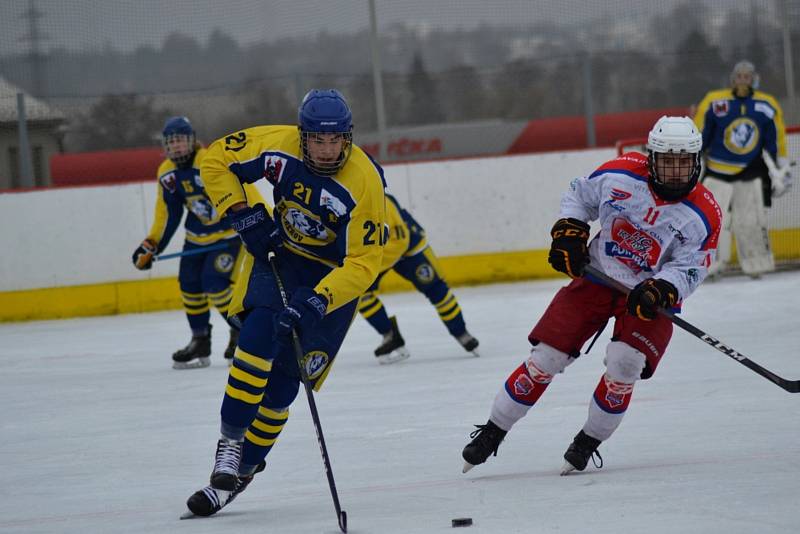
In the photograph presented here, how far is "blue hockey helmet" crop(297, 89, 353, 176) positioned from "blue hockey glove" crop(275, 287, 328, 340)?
376 millimetres

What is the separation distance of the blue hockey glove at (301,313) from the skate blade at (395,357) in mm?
3287

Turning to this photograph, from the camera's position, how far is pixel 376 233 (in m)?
3.76

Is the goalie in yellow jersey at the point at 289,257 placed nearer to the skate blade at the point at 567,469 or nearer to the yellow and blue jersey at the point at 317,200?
the yellow and blue jersey at the point at 317,200

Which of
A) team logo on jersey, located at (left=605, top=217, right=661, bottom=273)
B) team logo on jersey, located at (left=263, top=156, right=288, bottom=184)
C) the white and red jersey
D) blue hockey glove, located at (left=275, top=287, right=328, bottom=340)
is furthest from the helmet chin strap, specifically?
blue hockey glove, located at (left=275, top=287, right=328, bottom=340)

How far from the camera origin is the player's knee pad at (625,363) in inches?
155

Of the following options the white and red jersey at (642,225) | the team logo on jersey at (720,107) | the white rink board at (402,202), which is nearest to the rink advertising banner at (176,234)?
the white rink board at (402,202)

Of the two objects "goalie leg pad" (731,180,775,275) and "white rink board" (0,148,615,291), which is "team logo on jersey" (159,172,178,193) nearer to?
"white rink board" (0,148,615,291)

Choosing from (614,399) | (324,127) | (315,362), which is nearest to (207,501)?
(315,362)

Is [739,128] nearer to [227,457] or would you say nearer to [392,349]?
[392,349]

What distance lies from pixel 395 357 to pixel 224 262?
3.64 ft

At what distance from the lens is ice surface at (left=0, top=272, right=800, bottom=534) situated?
3492mm

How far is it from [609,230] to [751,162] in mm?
5628

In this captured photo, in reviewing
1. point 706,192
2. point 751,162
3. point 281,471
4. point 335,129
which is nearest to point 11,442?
point 281,471

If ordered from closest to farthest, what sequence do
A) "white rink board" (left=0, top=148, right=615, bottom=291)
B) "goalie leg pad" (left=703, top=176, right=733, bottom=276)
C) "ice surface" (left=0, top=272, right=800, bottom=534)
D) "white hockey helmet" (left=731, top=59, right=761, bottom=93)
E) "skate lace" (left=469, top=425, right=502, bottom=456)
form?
"ice surface" (left=0, top=272, right=800, bottom=534), "skate lace" (left=469, top=425, right=502, bottom=456), "white hockey helmet" (left=731, top=59, right=761, bottom=93), "goalie leg pad" (left=703, top=176, right=733, bottom=276), "white rink board" (left=0, top=148, right=615, bottom=291)
